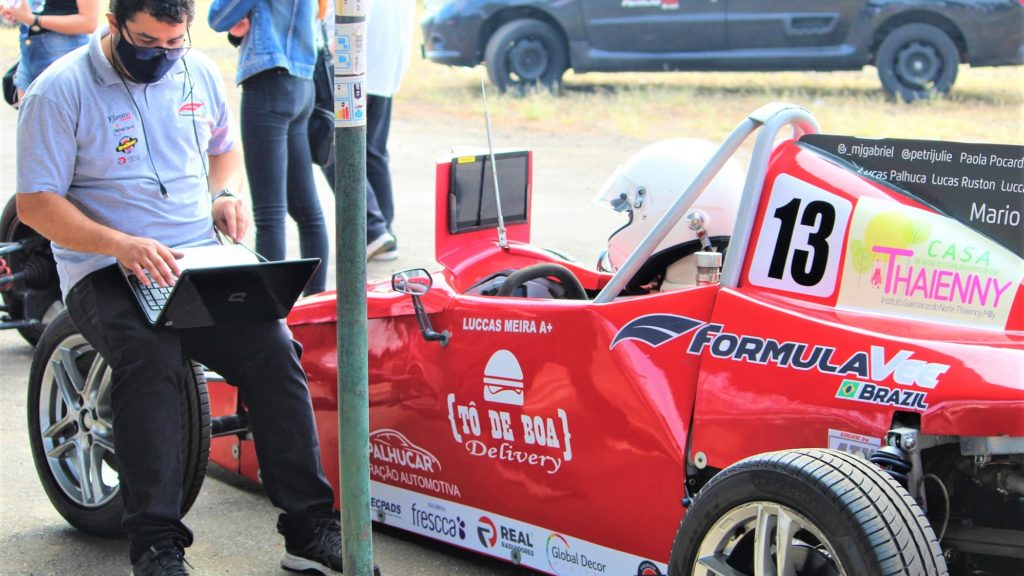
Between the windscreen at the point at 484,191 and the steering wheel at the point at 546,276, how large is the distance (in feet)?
1.69

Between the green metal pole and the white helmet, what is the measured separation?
4.25ft

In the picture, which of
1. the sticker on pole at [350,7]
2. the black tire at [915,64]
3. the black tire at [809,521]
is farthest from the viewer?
the black tire at [915,64]

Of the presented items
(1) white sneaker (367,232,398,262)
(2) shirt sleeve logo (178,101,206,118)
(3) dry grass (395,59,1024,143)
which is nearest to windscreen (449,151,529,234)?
(2) shirt sleeve logo (178,101,206,118)

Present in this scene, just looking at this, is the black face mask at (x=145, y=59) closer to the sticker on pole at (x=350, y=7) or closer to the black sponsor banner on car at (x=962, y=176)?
the sticker on pole at (x=350, y=7)

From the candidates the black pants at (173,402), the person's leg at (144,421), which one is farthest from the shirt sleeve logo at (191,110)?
the person's leg at (144,421)

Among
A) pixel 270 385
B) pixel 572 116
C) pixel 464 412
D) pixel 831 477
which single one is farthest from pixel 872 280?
pixel 572 116

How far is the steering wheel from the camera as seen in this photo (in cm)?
393

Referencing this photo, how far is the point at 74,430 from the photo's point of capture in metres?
4.08

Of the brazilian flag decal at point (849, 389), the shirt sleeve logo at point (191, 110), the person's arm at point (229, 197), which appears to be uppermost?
the shirt sleeve logo at point (191, 110)

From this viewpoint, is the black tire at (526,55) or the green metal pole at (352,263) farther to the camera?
the black tire at (526,55)

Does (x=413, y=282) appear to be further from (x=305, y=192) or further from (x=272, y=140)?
(x=305, y=192)

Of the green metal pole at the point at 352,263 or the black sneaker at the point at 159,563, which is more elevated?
the green metal pole at the point at 352,263

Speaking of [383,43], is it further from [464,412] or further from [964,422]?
[964,422]

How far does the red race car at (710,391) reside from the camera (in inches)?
109
